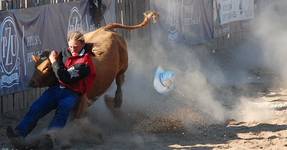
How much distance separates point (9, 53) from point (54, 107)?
183 cm

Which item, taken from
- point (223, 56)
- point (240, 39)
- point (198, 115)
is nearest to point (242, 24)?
point (240, 39)

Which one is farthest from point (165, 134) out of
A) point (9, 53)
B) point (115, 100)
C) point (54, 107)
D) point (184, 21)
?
point (184, 21)

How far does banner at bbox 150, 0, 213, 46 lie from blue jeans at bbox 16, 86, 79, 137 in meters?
6.30

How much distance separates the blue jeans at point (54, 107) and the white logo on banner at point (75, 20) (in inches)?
130

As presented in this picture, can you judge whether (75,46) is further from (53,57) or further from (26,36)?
(26,36)

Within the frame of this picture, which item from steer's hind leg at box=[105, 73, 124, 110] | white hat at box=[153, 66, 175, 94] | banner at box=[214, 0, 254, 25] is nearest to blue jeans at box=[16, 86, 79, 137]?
steer's hind leg at box=[105, 73, 124, 110]

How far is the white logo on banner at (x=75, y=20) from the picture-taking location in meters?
10.9

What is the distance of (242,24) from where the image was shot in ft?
59.8

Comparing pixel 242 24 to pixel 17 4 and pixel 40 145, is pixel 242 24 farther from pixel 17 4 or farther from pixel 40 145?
pixel 40 145

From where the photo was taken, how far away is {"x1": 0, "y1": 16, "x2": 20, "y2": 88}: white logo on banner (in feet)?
30.0

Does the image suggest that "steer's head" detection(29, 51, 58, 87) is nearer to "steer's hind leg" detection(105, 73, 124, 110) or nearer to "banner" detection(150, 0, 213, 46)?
"steer's hind leg" detection(105, 73, 124, 110)

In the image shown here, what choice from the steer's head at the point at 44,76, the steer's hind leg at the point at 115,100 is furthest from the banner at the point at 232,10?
the steer's head at the point at 44,76

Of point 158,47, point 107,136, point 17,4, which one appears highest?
point 17,4

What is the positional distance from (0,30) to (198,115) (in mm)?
3006
